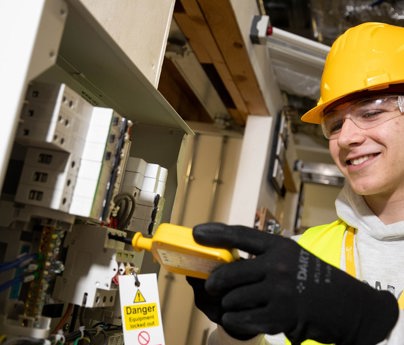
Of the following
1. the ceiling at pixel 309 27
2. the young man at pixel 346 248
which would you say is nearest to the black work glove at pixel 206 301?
the young man at pixel 346 248

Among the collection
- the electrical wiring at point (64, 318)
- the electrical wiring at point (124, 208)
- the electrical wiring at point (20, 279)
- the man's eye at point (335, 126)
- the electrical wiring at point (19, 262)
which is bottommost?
the electrical wiring at point (64, 318)

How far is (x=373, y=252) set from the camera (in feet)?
4.29

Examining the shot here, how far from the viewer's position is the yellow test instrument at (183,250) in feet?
2.41

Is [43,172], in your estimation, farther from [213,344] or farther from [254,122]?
[254,122]

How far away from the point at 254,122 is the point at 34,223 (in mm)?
2023

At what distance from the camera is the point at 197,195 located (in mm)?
2906

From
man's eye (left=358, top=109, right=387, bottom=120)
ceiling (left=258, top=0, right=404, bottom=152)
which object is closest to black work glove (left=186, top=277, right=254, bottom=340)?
man's eye (left=358, top=109, right=387, bottom=120)

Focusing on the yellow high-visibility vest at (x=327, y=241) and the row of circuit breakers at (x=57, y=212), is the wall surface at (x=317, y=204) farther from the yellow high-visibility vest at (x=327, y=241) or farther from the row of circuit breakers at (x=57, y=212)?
the row of circuit breakers at (x=57, y=212)

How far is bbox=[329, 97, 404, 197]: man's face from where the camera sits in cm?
124

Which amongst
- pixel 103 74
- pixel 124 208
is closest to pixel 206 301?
pixel 124 208

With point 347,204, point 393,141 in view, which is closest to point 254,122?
point 347,204

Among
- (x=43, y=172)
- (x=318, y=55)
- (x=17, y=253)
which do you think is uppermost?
(x=318, y=55)

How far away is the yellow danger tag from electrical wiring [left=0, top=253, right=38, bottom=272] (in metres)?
0.22

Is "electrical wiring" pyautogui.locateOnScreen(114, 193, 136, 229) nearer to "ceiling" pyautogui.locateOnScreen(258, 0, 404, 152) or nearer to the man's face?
the man's face
